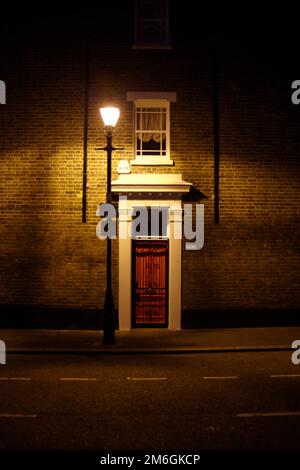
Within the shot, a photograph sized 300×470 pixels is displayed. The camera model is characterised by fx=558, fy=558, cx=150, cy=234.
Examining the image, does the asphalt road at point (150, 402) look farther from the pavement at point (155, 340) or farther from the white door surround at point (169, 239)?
the white door surround at point (169, 239)

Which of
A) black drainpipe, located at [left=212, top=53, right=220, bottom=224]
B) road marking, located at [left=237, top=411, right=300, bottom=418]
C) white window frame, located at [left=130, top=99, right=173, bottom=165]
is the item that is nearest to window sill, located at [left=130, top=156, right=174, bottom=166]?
white window frame, located at [left=130, top=99, right=173, bottom=165]

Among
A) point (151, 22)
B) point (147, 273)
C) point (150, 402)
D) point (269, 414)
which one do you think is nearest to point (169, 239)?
point (147, 273)

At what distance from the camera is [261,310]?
1554 centimetres

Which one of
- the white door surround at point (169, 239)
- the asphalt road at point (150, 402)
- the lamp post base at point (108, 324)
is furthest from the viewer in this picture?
the white door surround at point (169, 239)

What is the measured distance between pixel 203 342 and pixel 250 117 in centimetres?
639

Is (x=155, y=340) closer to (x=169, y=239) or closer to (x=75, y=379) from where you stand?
(x=169, y=239)

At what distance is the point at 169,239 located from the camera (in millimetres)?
15352

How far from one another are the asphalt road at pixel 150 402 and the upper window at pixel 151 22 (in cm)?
880

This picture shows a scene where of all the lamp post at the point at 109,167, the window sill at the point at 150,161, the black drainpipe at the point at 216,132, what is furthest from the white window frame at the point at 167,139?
the lamp post at the point at 109,167

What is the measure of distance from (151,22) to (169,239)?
239 inches

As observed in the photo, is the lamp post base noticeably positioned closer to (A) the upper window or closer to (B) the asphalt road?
(B) the asphalt road

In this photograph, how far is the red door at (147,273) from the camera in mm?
15547

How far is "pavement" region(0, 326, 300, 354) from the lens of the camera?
494 inches

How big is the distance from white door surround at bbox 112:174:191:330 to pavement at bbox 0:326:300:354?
0.59m
